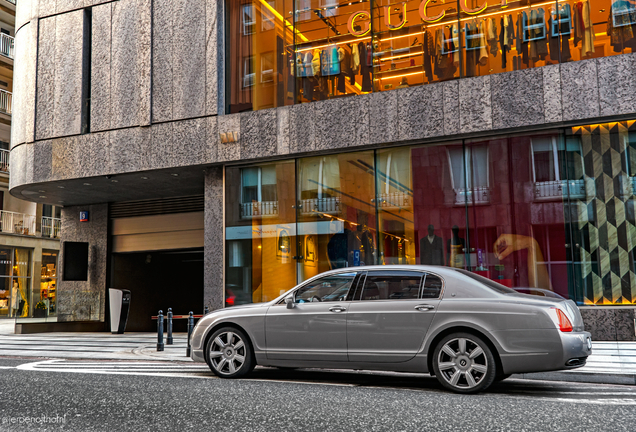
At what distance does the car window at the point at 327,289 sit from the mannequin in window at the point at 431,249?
22.3 ft

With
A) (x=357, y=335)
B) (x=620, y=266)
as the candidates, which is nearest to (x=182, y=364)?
(x=357, y=335)

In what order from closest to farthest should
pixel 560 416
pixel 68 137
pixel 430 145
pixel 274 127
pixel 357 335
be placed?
pixel 560 416 → pixel 357 335 → pixel 430 145 → pixel 274 127 → pixel 68 137

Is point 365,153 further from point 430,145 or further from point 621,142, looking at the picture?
point 621,142

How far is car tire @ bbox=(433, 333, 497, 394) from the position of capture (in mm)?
6363

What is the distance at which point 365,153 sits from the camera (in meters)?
15.0

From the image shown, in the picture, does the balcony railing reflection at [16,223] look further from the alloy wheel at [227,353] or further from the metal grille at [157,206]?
the alloy wheel at [227,353]

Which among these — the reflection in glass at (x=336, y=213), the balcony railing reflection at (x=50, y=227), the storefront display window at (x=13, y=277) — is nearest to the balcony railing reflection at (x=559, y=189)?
the reflection in glass at (x=336, y=213)

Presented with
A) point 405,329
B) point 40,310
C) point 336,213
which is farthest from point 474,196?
point 40,310

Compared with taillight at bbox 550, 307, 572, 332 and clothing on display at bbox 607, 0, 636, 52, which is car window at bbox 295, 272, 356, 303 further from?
clothing on display at bbox 607, 0, 636, 52

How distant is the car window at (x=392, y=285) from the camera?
7031 mm

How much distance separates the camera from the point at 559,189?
43.4 feet

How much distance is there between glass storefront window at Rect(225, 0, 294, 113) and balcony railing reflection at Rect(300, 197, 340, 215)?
2.72 m

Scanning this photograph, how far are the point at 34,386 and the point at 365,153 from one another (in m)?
9.74

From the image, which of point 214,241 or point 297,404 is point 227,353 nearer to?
point 297,404
